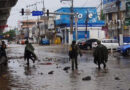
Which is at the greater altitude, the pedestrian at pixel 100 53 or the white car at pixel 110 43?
the pedestrian at pixel 100 53

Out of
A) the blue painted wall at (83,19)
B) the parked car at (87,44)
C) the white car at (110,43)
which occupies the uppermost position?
the blue painted wall at (83,19)

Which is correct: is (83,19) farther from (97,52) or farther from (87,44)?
(97,52)

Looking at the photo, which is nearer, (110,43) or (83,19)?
(110,43)

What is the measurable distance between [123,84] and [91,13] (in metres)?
80.4

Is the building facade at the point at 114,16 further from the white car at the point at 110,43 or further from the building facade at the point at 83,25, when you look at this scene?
the white car at the point at 110,43

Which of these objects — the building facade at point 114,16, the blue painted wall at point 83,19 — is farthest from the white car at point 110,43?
the blue painted wall at point 83,19

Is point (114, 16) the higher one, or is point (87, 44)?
point (114, 16)

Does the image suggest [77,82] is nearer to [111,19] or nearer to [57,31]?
[111,19]

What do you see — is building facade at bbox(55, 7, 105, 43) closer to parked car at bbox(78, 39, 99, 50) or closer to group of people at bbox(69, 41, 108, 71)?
parked car at bbox(78, 39, 99, 50)

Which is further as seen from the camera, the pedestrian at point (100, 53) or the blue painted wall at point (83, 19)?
the blue painted wall at point (83, 19)

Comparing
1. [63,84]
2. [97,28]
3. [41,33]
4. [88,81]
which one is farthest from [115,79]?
[41,33]

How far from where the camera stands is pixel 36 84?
14.8m

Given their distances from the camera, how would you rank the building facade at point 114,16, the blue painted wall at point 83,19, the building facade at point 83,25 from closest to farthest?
the building facade at point 114,16 < the building facade at point 83,25 < the blue painted wall at point 83,19

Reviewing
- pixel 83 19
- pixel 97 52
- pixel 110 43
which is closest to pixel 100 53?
pixel 97 52
